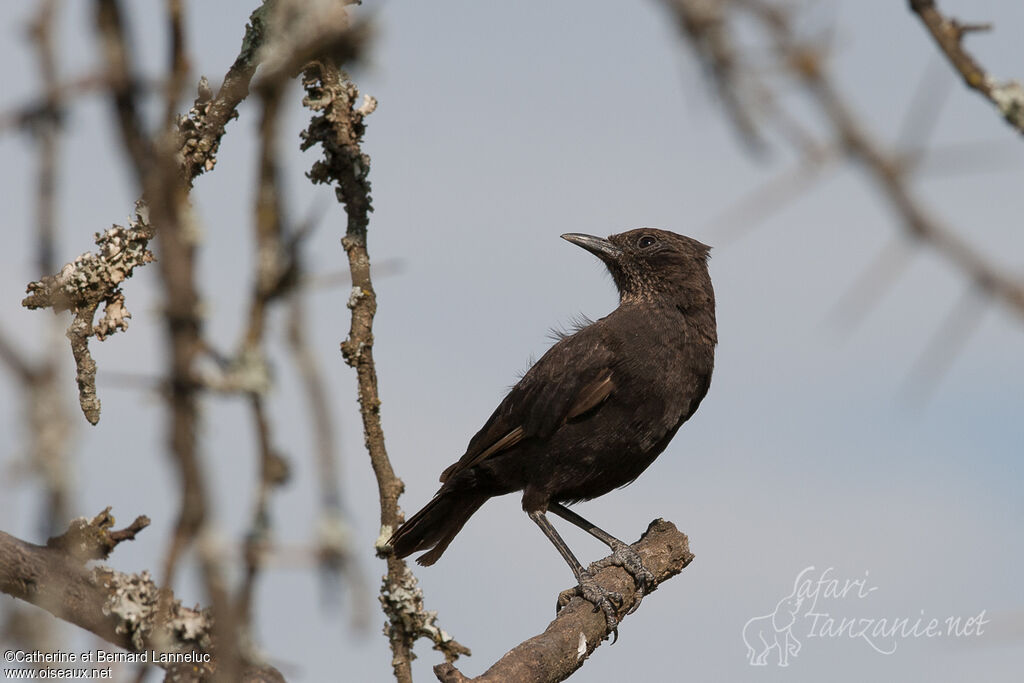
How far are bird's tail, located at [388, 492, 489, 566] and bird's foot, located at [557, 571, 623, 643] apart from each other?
35.0 inches

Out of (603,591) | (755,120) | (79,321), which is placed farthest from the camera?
(603,591)

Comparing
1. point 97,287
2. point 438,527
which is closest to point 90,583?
point 97,287

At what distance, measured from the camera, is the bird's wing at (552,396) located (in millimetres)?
6008

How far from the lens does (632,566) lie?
589 centimetres

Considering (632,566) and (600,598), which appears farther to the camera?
(632,566)

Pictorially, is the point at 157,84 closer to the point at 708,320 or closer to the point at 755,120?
the point at 755,120

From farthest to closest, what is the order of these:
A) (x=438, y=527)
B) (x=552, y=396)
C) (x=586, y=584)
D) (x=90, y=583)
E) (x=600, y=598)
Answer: (x=438, y=527)
(x=552, y=396)
(x=586, y=584)
(x=600, y=598)
(x=90, y=583)

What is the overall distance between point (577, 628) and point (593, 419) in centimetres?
122

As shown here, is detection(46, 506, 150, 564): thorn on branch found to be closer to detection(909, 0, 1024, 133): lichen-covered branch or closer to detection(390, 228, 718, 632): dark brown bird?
detection(390, 228, 718, 632): dark brown bird

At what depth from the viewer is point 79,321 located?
402 cm

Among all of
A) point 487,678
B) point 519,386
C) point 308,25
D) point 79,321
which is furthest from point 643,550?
point 308,25

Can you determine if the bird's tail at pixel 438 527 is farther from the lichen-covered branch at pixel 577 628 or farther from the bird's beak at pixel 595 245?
the bird's beak at pixel 595 245

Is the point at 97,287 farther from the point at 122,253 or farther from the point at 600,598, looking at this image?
the point at 600,598

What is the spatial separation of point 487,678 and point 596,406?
1.99 metres
